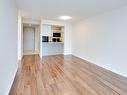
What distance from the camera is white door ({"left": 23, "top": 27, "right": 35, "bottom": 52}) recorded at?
9078 millimetres

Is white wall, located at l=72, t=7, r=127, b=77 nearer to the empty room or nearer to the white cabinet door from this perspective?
the empty room

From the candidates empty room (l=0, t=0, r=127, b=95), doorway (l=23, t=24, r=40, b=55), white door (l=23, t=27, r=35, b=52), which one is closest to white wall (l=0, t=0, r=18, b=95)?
empty room (l=0, t=0, r=127, b=95)

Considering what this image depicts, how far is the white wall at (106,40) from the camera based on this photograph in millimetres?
3467

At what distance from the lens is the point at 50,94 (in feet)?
7.53

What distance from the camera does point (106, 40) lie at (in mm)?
4184

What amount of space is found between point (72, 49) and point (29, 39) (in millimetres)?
4338

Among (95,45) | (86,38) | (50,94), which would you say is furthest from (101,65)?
(50,94)

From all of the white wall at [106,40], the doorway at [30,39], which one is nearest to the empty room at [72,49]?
the white wall at [106,40]

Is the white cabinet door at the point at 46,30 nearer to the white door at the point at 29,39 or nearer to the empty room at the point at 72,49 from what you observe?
the empty room at the point at 72,49

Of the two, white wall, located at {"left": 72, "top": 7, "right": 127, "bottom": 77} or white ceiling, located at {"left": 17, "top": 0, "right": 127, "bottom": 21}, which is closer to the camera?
white ceiling, located at {"left": 17, "top": 0, "right": 127, "bottom": 21}

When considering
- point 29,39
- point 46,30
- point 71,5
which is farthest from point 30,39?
point 71,5

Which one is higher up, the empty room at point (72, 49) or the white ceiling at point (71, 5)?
the white ceiling at point (71, 5)

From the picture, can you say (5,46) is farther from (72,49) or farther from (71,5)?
(72,49)

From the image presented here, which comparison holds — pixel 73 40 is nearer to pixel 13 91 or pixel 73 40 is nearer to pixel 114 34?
pixel 114 34
